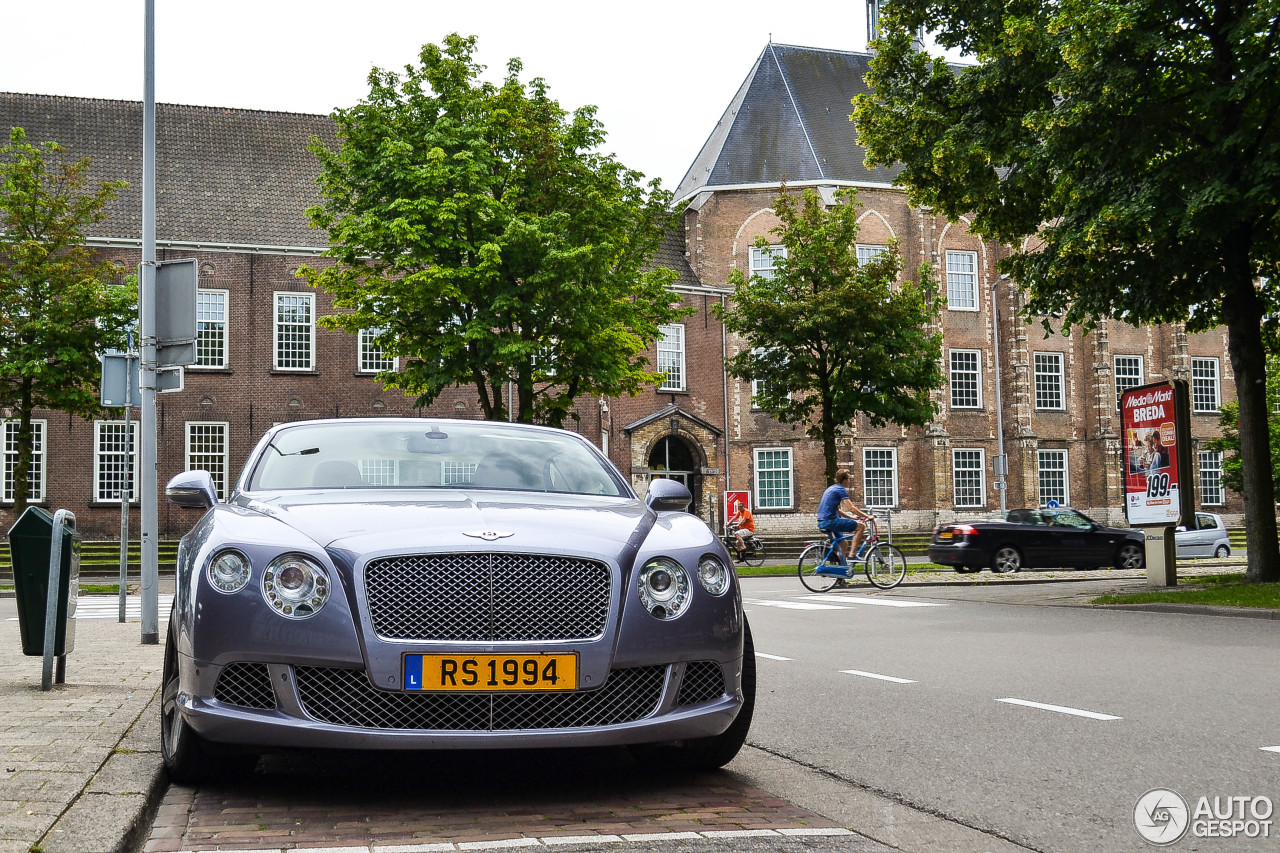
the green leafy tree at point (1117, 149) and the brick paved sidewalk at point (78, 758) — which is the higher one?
the green leafy tree at point (1117, 149)

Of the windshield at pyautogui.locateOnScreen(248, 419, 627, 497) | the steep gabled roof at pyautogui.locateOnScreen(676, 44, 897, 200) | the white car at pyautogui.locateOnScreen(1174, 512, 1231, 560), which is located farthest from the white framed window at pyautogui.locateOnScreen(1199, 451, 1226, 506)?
the windshield at pyautogui.locateOnScreen(248, 419, 627, 497)

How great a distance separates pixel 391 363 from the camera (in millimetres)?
40344

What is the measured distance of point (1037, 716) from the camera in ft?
22.6

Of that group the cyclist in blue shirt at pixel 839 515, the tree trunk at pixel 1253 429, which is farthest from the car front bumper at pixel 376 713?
the cyclist in blue shirt at pixel 839 515

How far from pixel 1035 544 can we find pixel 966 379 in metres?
21.4

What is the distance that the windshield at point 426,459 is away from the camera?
5785mm

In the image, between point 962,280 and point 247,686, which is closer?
point 247,686

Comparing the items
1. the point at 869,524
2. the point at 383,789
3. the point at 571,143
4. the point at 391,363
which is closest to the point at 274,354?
the point at 391,363

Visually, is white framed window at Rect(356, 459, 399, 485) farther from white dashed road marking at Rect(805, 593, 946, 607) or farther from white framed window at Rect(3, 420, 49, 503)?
white framed window at Rect(3, 420, 49, 503)

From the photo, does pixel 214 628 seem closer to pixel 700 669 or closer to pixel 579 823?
pixel 579 823

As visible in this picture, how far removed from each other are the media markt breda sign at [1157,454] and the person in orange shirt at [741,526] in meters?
13.8

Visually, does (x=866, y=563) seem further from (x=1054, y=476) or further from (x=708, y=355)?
(x=1054, y=476)

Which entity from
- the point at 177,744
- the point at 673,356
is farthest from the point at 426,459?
the point at 673,356

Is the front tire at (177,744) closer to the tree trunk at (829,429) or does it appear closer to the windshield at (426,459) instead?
the windshield at (426,459)
